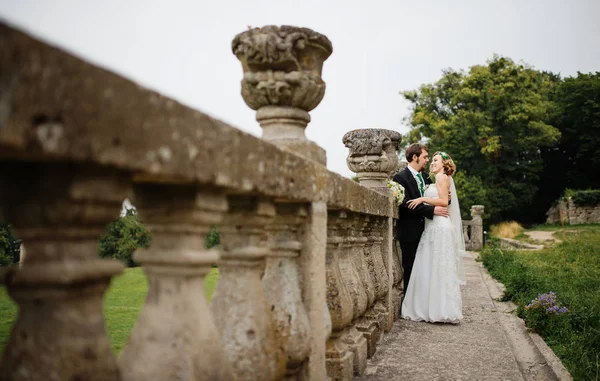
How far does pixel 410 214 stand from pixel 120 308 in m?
4.52

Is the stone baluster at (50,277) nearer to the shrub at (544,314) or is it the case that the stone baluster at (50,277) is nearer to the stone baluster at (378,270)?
the stone baluster at (378,270)

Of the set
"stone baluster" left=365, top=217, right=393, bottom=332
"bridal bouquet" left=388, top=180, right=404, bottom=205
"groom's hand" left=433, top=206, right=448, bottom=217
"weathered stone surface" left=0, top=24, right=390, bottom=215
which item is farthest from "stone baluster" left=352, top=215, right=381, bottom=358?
"groom's hand" left=433, top=206, right=448, bottom=217

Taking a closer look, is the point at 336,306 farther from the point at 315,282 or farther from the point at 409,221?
the point at 409,221

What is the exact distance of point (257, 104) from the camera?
2.64 m

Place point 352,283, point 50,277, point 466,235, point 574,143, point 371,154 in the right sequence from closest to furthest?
point 50,277 < point 352,283 < point 371,154 < point 466,235 < point 574,143

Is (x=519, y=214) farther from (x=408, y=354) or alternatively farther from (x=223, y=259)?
(x=223, y=259)

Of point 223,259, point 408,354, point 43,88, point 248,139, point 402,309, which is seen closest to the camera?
point 43,88

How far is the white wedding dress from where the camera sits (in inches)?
241

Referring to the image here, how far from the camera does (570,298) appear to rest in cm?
687

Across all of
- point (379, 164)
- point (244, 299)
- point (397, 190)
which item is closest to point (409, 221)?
point (397, 190)

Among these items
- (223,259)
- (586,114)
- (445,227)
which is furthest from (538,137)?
(223,259)

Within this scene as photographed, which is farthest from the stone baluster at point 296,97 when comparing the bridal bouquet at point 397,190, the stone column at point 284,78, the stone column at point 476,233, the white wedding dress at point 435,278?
the stone column at point 476,233

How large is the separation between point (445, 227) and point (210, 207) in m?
5.63

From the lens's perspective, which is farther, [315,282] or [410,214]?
[410,214]
